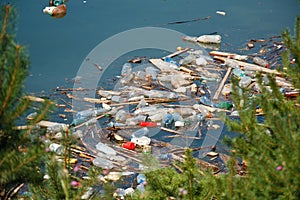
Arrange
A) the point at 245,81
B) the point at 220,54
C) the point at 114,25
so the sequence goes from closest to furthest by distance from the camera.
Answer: the point at 245,81, the point at 220,54, the point at 114,25

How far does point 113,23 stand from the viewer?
4949 millimetres

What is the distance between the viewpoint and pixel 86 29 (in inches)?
190

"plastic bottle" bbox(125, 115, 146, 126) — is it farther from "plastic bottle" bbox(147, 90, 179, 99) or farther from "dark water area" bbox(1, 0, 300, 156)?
"dark water area" bbox(1, 0, 300, 156)

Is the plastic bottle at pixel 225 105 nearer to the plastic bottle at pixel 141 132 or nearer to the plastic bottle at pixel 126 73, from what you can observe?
the plastic bottle at pixel 141 132

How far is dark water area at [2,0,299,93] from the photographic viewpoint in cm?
434

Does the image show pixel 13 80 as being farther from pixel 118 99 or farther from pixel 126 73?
pixel 126 73

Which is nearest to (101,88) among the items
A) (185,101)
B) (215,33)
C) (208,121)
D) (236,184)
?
(185,101)

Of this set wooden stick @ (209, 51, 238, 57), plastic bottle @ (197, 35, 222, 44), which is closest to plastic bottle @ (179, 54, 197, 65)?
wooden stick @ (209, 51, 238, 57)

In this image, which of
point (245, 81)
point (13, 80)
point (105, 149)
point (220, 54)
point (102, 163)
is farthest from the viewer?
point (220, 54)

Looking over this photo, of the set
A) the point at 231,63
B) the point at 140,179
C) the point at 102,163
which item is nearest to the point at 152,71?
the point at 231,63

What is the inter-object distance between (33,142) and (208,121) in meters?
2.33

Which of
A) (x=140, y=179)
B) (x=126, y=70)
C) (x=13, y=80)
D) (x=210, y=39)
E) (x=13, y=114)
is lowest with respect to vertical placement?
(x=140, y=179)

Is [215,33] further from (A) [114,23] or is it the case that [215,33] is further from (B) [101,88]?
(B) [101,88]

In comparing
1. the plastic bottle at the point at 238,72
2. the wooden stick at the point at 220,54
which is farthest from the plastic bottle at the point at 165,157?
the wooden stick at the point at 220,54
